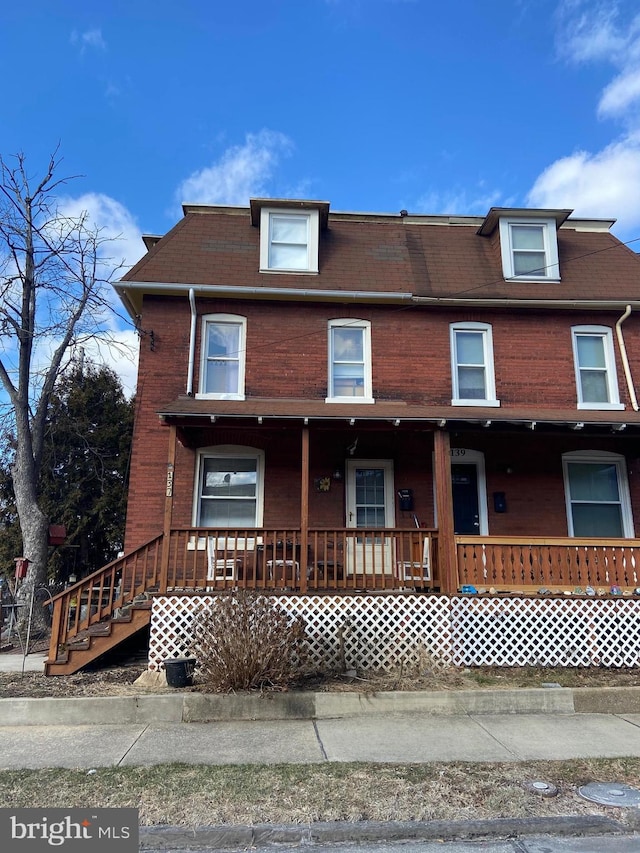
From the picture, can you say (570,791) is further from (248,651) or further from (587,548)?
(587,548)

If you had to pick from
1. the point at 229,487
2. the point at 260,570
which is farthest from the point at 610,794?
the point at 229,487

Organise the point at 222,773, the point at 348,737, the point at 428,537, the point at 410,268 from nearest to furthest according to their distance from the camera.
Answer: the point at 222,773, the point at 348,737, the point at 428,537, the point at 410,268

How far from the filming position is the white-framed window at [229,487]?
423 inches

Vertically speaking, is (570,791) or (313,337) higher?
(313,337)

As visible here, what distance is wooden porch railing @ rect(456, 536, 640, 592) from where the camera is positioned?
28.5ft

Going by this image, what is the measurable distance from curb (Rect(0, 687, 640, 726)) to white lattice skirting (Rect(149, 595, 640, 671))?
114 centimetres

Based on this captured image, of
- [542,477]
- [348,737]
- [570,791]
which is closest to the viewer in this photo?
[570,791]

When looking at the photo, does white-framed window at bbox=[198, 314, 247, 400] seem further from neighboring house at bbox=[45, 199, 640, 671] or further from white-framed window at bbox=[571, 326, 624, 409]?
white-framed window at bbox=[571, 326, 624, 409]

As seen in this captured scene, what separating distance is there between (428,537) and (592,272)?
7.50 meters

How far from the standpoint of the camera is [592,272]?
1251cm

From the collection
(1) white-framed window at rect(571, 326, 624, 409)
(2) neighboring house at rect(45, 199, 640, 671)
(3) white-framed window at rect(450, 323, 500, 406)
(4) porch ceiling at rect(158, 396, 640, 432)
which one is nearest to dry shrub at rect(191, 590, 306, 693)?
(2) neighboring house at rect(45, 199, 640, 671)

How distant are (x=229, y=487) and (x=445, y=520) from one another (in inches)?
164

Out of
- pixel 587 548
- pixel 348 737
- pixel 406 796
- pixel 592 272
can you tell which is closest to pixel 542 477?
pixel 587 548

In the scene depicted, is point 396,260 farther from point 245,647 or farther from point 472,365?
point 245,647
